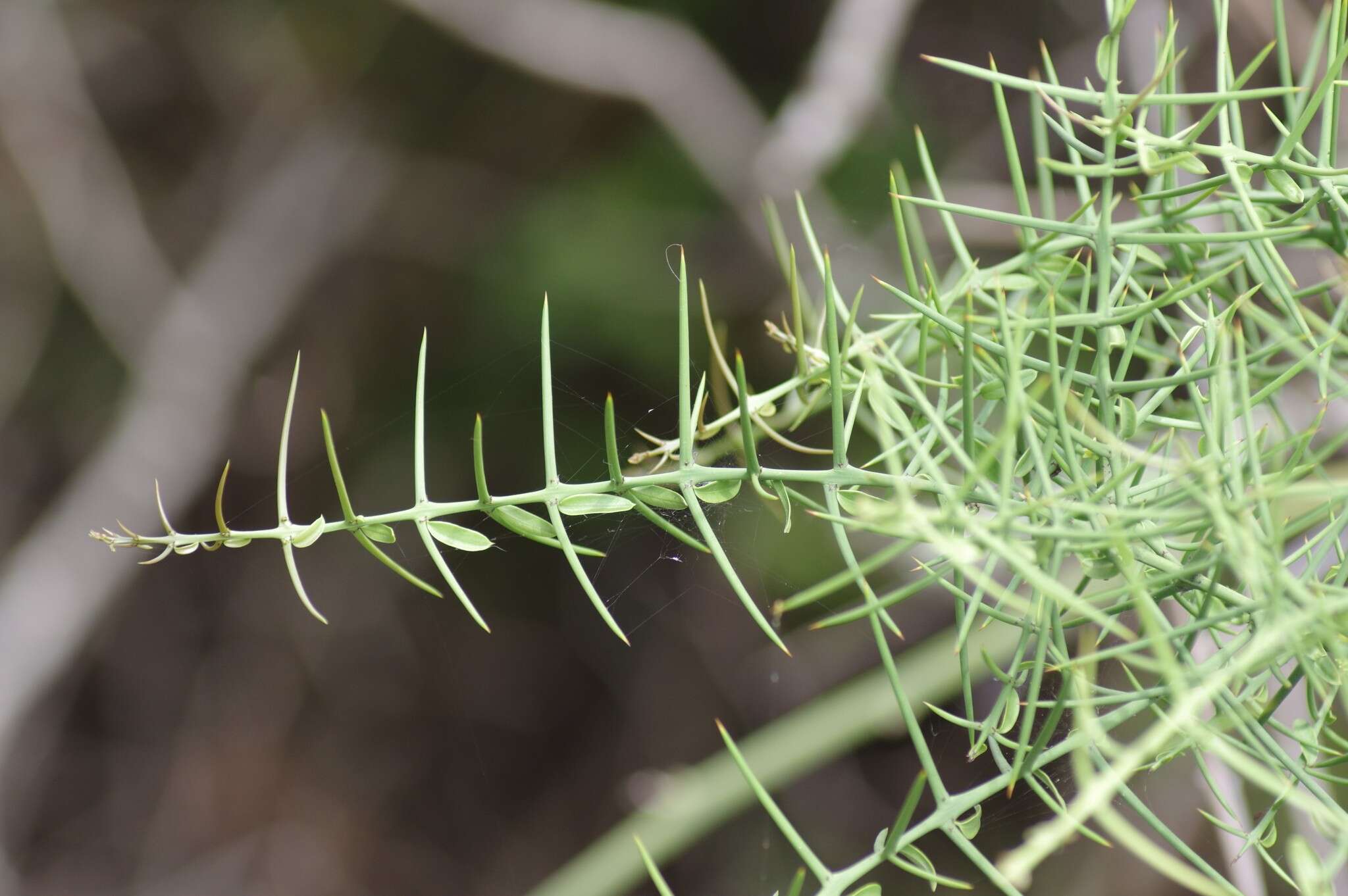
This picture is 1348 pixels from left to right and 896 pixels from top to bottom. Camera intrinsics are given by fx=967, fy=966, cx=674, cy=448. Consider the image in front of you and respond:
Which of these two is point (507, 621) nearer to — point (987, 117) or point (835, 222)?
point (835, 222)

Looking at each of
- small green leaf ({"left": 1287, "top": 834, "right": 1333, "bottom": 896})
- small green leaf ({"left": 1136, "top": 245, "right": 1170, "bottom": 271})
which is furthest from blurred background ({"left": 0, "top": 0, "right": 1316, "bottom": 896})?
small green leaf ({"left": 1287, "top": 834, "right": 1333, "bottom": 896})

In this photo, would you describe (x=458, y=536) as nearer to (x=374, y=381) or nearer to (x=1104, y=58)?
(x=1104, y=58)

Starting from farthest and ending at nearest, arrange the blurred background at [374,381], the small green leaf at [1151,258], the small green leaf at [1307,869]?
the blurred background at [374,381] < the small green leaf at [1151,258] < the small green leaf at [1307,869]

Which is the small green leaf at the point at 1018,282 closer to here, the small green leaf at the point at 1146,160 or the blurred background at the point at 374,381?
the small green leaf at the point at 1146,160

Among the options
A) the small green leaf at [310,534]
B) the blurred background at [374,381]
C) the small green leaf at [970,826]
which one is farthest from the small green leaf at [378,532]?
the blurred background at [374,381]

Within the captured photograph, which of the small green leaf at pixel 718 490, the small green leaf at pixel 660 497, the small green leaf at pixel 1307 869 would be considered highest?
the small green leaf at pixel 1307 869

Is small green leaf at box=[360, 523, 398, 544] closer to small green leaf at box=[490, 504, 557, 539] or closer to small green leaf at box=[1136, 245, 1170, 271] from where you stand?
small green leaf at box=[490, 504, 557, 539]

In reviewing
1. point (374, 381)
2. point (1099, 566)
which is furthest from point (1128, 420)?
point (374, 381)
